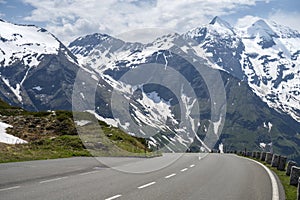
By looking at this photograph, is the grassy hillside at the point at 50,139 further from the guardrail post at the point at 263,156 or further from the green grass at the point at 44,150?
the guardrail post at the point at 263,156

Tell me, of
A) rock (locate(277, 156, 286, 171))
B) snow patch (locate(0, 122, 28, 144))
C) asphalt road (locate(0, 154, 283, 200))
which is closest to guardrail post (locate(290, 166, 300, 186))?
asphalt road (locate(0, 154, 283, 200))

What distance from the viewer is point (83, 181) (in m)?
18.3

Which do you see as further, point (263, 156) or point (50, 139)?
point (50, 139)

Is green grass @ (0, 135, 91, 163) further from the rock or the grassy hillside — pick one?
the rock

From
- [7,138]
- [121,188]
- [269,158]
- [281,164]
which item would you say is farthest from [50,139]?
[121,188]

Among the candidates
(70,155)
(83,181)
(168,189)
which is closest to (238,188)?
(168,189)

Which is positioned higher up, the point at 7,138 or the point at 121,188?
the point at 7,138

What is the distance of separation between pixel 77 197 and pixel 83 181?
4746 mm

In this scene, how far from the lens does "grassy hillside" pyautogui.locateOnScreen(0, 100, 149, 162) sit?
119 feet

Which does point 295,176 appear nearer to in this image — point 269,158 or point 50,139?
point 269,158

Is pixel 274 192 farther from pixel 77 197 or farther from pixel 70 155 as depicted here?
pixel 70 155

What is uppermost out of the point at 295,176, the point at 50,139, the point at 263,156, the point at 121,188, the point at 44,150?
the point at 50,139

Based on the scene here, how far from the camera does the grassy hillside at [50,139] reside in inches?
1423

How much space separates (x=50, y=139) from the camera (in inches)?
1885
